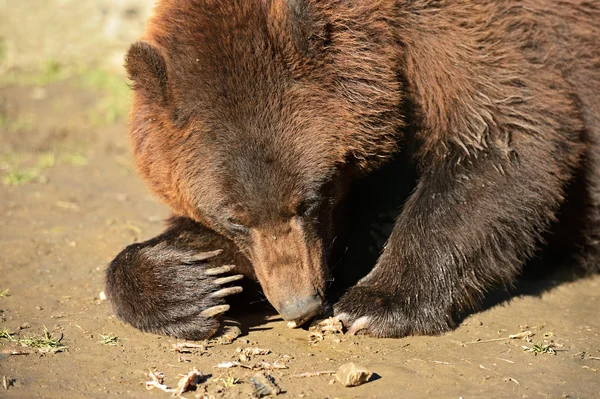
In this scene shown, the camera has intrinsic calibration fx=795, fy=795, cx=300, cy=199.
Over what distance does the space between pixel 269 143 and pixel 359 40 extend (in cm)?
72

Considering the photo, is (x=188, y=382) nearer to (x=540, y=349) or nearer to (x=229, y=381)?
(x=229, y=381)

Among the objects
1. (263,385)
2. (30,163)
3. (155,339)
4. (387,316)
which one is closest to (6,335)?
(155,339)

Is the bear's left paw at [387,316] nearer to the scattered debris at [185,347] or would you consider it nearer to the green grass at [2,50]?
the scattered debris at [185,347]

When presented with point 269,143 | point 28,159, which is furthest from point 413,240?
point 28,159

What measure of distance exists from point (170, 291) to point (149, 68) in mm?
1175

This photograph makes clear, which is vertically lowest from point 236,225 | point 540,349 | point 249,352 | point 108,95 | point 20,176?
point 540,349

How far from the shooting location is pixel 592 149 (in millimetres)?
4898

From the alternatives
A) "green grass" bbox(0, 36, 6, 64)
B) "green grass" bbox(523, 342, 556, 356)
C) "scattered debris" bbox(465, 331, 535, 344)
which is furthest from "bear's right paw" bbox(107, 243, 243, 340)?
"green grass" bbox(0, 36, 6, 64)

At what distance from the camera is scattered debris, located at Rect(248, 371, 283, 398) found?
3439 mm

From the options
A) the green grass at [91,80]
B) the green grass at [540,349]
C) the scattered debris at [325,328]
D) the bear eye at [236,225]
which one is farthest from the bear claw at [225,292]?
the green grass at [91,80]

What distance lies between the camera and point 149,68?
3893 mm

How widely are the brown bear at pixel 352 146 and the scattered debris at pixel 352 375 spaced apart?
1.42 ft

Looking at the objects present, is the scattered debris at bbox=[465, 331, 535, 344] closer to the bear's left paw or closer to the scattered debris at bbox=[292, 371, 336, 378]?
the bear's left paw

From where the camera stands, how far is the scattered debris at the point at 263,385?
3439mm
